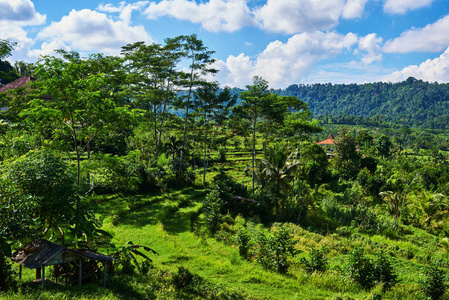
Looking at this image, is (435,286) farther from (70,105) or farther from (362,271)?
(70,105)

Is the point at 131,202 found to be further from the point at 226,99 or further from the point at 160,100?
the point at 226,99

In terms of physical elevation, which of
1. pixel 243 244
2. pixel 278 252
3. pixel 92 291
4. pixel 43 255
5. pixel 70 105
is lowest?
pixel 243 244

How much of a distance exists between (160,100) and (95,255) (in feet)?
65.8

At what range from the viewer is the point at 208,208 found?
17250mm

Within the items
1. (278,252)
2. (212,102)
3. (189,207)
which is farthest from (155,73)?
(278,252)

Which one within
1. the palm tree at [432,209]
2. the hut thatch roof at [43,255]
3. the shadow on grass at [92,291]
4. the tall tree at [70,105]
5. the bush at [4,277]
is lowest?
the palm tree at [432,209]

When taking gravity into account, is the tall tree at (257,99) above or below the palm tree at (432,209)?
above

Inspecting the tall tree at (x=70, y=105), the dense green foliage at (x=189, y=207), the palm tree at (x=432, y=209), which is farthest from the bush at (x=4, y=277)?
the palm tree at (x=432, y=209)

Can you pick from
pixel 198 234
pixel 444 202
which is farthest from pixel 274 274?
pixel 444 202

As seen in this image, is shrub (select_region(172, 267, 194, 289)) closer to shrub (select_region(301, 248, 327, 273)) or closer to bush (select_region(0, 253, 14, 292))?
bush (select_region(0, 253, 14, 292))

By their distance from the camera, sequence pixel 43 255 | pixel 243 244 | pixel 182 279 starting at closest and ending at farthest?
1. pixel 43 255
2. pixel 182 279
3. pixel 243 244

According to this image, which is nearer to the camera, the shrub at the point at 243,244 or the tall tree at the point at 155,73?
the shrub at the point at 243,244

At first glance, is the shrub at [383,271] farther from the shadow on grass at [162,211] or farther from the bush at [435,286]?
the shadow on grass at [162,211]

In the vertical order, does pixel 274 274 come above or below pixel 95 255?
below
